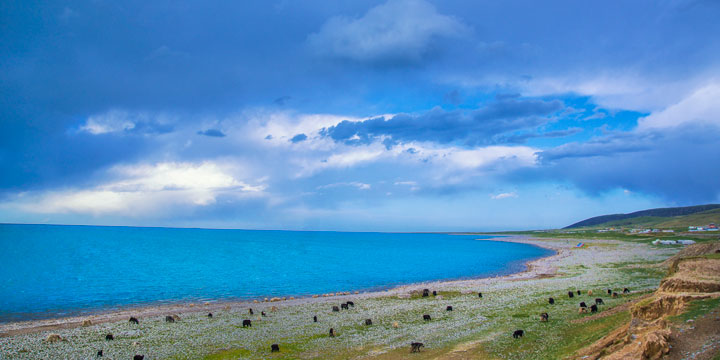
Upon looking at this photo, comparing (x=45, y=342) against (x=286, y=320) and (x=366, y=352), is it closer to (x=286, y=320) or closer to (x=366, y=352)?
(x=286, y=320)

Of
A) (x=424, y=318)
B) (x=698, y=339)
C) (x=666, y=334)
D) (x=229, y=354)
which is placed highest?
(x=666, y=334)

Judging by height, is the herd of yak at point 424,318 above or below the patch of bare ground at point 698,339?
below

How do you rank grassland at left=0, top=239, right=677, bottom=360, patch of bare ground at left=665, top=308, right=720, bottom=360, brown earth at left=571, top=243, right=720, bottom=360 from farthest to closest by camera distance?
grassland at left=0, top=239, right=677, bottom=360 → brown earth at left=571, top=243, right=720, bottom=360 → patch of bare ground at left=665, top=308, right=720, bottom=360

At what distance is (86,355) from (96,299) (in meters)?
32.7

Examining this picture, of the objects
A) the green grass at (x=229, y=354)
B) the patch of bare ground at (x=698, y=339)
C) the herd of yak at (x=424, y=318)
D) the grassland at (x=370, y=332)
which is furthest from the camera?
the green grass at (x=229, y=354)

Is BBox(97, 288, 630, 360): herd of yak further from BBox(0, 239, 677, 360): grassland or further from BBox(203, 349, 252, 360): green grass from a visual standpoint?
BBox(203, 349, 252, 360): green grass

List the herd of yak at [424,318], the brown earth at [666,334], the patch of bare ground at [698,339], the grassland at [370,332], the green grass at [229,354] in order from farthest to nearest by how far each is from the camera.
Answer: the green grass at [229,354]
the herd of yak at [424,318]
the grassland at [370,332]
the brown earth at [666,334]
the patch of bare ground at [698,339]

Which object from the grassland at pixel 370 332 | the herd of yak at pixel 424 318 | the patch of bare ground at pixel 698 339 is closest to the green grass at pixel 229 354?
the grassland at pixel 370 332

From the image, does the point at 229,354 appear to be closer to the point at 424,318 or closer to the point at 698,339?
the point at 424,318

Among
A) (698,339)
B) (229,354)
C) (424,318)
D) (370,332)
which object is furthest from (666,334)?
(229,354)

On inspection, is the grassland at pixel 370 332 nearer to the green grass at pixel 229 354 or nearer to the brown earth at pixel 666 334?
the green grass at pixel 229 354

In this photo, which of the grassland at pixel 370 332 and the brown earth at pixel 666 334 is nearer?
the brown earth at pixel 666 334

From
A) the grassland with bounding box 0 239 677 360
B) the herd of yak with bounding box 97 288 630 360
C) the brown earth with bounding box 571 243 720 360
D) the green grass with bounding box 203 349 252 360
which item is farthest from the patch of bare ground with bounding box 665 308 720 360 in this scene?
the green grass with bounding box 203 349 252 360

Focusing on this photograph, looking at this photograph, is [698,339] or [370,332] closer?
[698,339]
